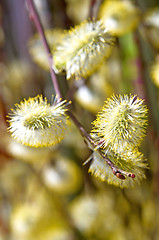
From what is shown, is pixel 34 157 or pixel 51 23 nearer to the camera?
pixel 34 157

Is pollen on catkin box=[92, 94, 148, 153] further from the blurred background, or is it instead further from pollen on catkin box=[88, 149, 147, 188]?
the blurred background

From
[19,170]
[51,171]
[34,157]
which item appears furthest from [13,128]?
[19,170]

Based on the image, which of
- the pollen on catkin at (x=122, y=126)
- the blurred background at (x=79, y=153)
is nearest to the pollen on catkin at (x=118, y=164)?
the pollen on catkin at (x=122, y=126)

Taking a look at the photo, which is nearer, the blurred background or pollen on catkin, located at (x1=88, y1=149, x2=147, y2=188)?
pollen on catkin, located at (x1=88, y1=149, x2=147, y2=188)

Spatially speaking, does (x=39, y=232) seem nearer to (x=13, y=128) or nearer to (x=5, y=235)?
(x=5, y=235)

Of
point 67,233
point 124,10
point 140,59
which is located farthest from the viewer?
point 67,233

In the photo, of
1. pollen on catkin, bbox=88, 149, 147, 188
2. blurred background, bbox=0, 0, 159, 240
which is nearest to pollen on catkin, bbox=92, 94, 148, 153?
pollen on catkin, bbox=88, 149, 147, 188

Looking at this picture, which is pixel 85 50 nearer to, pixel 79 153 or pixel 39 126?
pixel 39 126
